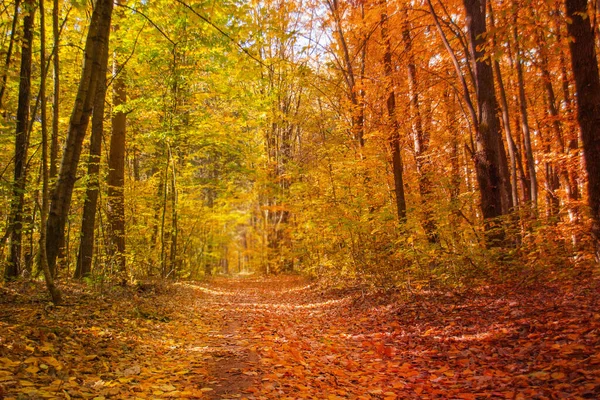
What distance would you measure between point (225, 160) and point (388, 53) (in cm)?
1095

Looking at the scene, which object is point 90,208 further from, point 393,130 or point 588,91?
point 588,91

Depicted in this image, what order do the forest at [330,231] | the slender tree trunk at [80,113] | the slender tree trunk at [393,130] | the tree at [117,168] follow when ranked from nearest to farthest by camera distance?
the forest at [330,231], the slender tree trunk at [80,113], the slender tree trunk at [393,130], the tree at [117,168]

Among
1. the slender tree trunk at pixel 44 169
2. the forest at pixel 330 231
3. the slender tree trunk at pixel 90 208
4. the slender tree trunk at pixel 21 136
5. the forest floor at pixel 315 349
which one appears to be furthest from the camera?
the slender tree trunk at pixel 90 208

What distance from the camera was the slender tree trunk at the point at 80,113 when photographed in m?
6.41

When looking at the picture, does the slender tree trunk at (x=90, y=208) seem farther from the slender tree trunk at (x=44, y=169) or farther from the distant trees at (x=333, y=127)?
the slender tree trunk at (x=44, y=169)

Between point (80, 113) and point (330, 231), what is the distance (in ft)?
24.5

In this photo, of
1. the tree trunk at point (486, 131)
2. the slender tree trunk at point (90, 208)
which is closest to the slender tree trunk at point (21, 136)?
the slender tree trunk at point (90, 208)

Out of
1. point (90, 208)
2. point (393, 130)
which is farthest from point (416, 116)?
point (90, 208)

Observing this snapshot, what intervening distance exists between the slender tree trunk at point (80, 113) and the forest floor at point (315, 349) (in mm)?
1220

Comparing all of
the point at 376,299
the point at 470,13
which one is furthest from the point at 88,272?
the point at 470,13

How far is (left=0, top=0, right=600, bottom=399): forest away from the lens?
13.9 ft

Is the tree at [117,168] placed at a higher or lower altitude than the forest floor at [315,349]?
higher

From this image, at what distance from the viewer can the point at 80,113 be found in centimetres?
646

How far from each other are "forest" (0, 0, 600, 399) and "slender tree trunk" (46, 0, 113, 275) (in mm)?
35
